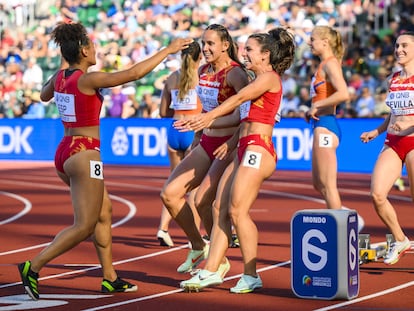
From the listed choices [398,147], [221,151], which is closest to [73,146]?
[221,151]

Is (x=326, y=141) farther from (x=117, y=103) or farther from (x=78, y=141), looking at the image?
(x=117, y=103)

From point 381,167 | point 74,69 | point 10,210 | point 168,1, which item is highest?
point 168,1

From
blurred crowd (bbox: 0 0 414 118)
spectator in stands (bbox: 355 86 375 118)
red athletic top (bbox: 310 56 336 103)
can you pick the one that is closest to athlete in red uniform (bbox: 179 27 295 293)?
red athletic top (bbox: 310 56 336 103)

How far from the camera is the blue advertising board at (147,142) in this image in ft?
80.9

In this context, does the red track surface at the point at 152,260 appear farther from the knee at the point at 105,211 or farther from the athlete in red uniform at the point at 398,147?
the knee at the point at 105,211

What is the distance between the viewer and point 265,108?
31.1 ft

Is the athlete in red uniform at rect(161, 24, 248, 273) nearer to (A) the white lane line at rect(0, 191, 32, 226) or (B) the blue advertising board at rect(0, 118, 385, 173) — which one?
(A) the white lane line at rect(0, 191, 32, 226)

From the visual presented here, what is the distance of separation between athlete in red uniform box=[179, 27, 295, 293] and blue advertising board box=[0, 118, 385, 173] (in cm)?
1457

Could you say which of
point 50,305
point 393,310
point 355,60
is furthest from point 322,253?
point 355,60

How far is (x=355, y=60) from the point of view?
92.0 ft

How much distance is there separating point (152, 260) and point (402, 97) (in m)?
2.97

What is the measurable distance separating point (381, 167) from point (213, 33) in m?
2.13

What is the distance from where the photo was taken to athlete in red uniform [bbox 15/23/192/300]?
9.02m

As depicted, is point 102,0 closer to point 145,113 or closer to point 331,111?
point 145,113
